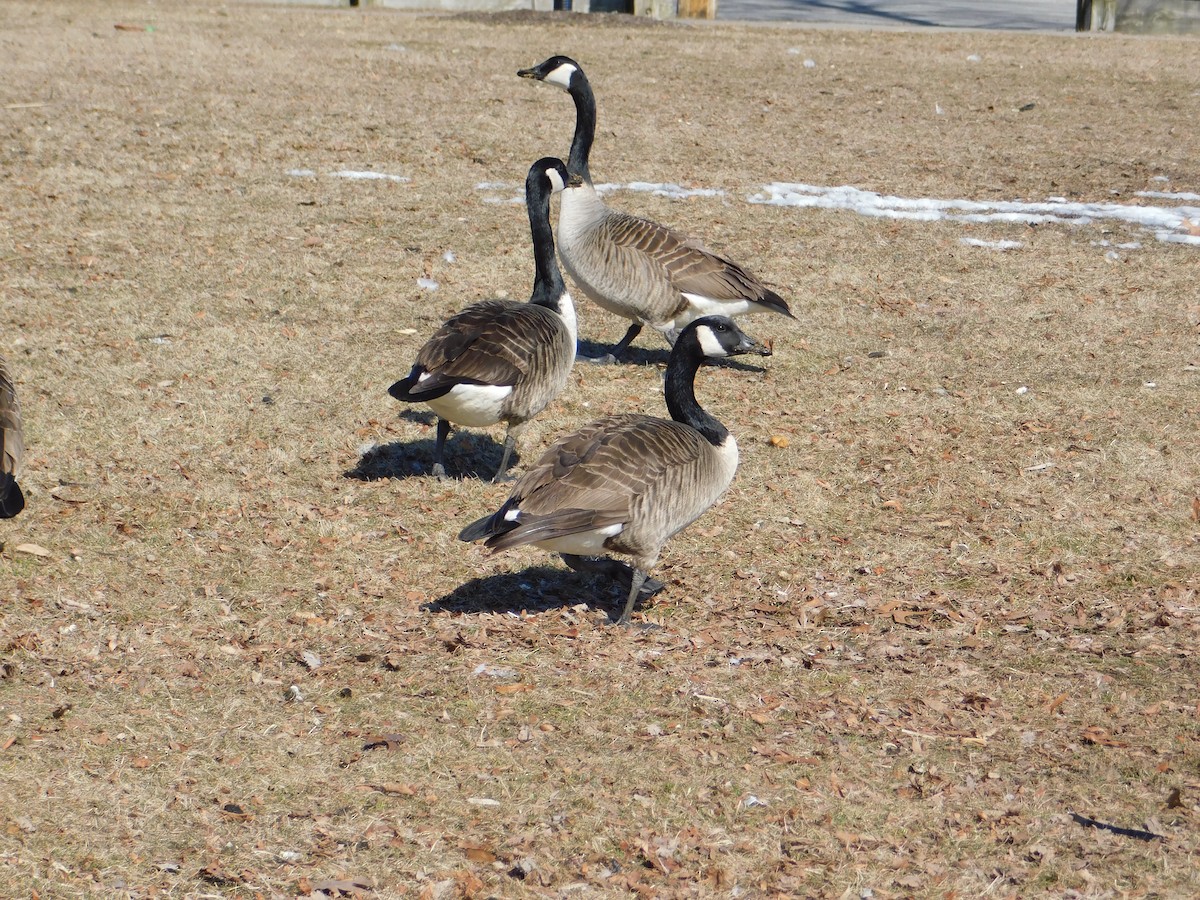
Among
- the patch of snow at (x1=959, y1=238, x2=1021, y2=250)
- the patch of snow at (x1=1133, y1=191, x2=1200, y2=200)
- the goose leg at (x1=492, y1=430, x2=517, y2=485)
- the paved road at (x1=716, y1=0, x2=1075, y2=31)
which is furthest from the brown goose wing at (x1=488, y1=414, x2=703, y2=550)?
the paved road at (x1=716, y1=0, x2=1075, y2=31)

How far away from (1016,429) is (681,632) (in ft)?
11.2

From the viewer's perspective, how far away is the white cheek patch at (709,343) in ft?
20.3

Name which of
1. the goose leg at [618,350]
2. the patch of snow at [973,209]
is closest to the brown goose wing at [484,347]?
the goose leg at [618,350]

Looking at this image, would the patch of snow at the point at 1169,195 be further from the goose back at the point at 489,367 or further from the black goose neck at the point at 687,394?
the black goose neck at the point at 687,394

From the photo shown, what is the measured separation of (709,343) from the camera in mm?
6223

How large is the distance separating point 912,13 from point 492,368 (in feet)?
76.9

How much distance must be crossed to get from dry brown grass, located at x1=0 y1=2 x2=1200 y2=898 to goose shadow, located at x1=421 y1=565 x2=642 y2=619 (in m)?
0.03

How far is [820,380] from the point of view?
29.5ft

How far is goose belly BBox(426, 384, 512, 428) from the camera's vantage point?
6641 mm

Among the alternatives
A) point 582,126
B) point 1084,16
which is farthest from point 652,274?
point 1084,16

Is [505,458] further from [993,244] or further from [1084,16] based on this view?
[1084,16]

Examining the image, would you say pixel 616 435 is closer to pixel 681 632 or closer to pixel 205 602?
pixel 681 632

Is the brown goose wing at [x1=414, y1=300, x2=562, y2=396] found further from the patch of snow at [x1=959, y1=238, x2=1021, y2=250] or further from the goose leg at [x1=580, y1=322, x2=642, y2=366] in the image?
the patch of snow at [x1=959, y1=238, x2=1021, y2=250]

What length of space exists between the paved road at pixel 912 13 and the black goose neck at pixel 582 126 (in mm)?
15289
